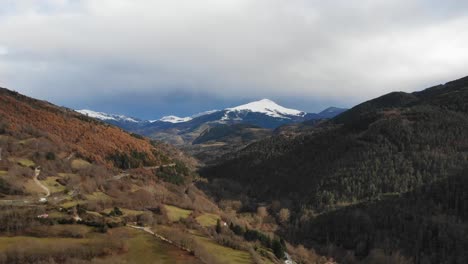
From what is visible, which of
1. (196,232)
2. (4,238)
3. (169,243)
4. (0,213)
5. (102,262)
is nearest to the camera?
(102,262)

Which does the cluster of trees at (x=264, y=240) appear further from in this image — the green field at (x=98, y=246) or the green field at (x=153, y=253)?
the green field at (x=98, y=246)

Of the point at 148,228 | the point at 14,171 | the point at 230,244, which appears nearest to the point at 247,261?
the point at 230,244

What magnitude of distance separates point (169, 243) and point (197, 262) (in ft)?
61.4

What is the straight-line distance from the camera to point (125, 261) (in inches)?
4058

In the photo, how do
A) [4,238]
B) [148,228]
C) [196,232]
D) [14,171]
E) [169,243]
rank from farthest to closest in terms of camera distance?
[14,171]
[196,232]
[148,228]
[169,243]
[4,238]

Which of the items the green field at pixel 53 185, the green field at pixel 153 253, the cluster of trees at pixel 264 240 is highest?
the green field at pixel 53 185

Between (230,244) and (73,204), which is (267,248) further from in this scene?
(73,204)

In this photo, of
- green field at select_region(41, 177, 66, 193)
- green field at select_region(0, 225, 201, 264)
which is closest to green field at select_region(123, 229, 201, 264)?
green field at select_region(0, 225, 201, 264)

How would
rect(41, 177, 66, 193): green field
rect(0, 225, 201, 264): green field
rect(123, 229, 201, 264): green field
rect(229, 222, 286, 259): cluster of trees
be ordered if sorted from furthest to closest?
1. rect(41, 177, 66, 193): green field
2. rect(229, 222, 286, 259): cluster of trees
3. rect(123, 229, 201, 264): green field
4. rect(0, 225, 201, 264): green field

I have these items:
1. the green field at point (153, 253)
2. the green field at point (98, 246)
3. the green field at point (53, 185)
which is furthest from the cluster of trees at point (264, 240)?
the green field at point (53, 185)

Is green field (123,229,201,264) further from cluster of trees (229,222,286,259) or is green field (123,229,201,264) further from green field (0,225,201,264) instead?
cluster of trees (229,222,286,259)

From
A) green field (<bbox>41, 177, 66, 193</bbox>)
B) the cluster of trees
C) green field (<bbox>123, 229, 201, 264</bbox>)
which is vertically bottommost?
the cluster of trees

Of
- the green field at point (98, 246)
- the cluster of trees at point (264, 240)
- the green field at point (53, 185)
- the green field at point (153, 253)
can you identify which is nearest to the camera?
the green field at point (98, 246)

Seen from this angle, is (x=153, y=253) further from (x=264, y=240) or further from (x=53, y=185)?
(x=53, y=185)
